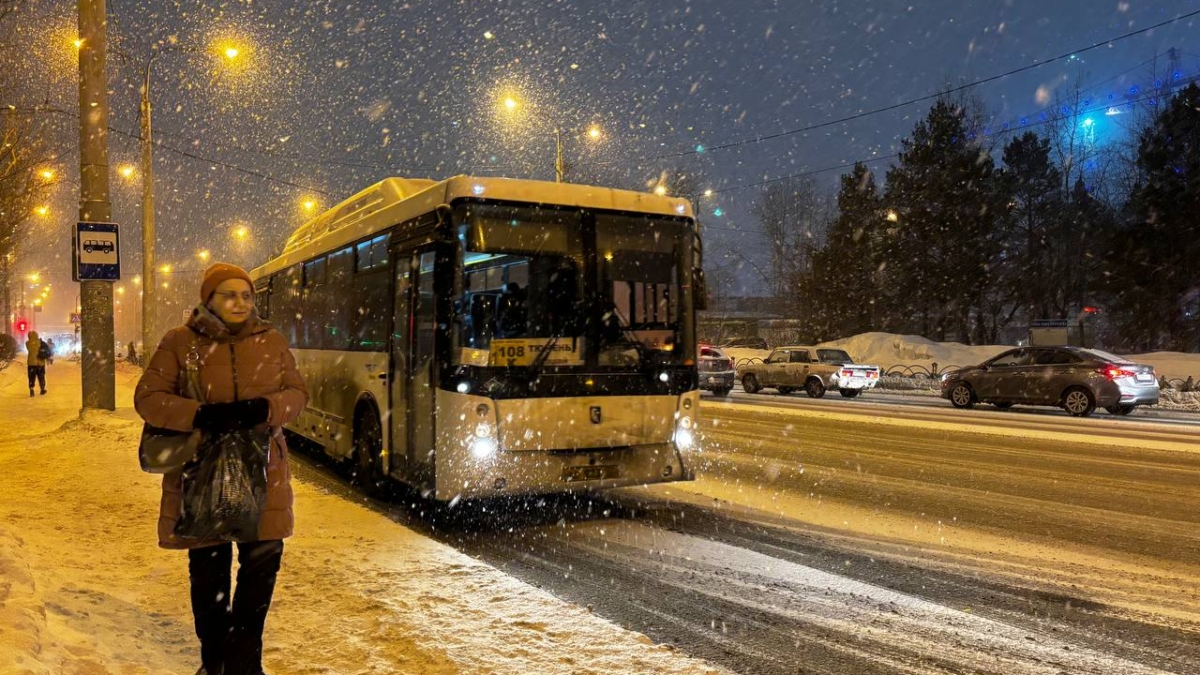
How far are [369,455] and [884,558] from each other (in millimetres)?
5478

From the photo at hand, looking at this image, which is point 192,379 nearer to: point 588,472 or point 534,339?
point 534,339

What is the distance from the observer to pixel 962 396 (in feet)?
74.2

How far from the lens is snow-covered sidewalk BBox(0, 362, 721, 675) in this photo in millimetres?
4008

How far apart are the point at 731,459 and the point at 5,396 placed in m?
22.7

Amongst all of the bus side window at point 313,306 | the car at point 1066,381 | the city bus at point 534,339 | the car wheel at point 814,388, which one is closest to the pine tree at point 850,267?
the car wheel at point 814,388

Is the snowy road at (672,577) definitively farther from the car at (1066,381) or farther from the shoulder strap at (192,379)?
the car at (1066,381)

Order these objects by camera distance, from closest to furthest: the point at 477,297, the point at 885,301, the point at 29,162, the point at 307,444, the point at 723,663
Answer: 1. the point at 723,663
2. the point at 477,297
3. the point at 307,444
4. the point at 29,162
5. the point at 885,301

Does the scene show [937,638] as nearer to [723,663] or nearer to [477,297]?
[723,663]

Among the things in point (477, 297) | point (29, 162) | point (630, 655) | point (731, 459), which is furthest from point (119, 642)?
point (29, 162)

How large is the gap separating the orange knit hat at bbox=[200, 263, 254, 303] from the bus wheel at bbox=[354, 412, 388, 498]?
528 cm

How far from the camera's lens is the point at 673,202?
8.36 meters

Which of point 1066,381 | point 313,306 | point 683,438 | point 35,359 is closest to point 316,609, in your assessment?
point 683,438

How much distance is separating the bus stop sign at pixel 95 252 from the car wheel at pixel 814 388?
66.3ft

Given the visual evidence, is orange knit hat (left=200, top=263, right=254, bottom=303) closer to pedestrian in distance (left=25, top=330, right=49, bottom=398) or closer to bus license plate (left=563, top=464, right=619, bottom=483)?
bus license plate (left=563, top=464, right=619, bottom=483)
